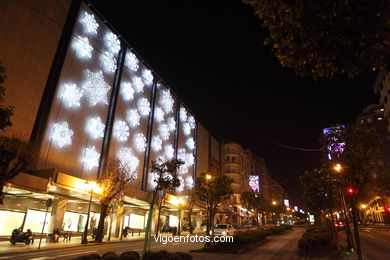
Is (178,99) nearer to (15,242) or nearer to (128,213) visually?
(128,213)

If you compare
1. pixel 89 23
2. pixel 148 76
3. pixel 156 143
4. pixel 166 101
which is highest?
pixel 148 76

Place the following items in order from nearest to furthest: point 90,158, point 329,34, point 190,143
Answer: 1. point 329,34
2. point 90,158
3. point 190,143

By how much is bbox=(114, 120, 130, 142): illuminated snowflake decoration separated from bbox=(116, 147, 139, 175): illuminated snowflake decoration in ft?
5.38

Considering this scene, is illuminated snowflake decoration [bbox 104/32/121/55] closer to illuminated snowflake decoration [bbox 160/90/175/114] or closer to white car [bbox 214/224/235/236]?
illuminated snowflake decoration [bbox 160/90/175/114]

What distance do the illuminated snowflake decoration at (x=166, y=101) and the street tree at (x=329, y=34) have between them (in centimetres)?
4917

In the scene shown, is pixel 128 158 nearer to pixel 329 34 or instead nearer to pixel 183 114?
pixel 183 114

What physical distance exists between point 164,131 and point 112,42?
65.9 ft

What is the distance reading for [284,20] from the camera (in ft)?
19.2

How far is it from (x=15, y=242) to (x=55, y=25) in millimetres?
23742

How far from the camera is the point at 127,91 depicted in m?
43.3

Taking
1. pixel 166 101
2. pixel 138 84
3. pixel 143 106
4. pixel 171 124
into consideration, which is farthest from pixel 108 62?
pixel 171 124

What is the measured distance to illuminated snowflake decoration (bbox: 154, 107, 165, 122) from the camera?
52100mm

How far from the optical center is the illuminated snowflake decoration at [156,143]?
50062mm

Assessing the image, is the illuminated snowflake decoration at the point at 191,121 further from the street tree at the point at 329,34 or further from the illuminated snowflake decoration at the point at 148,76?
the street tree at the point at 329,34
